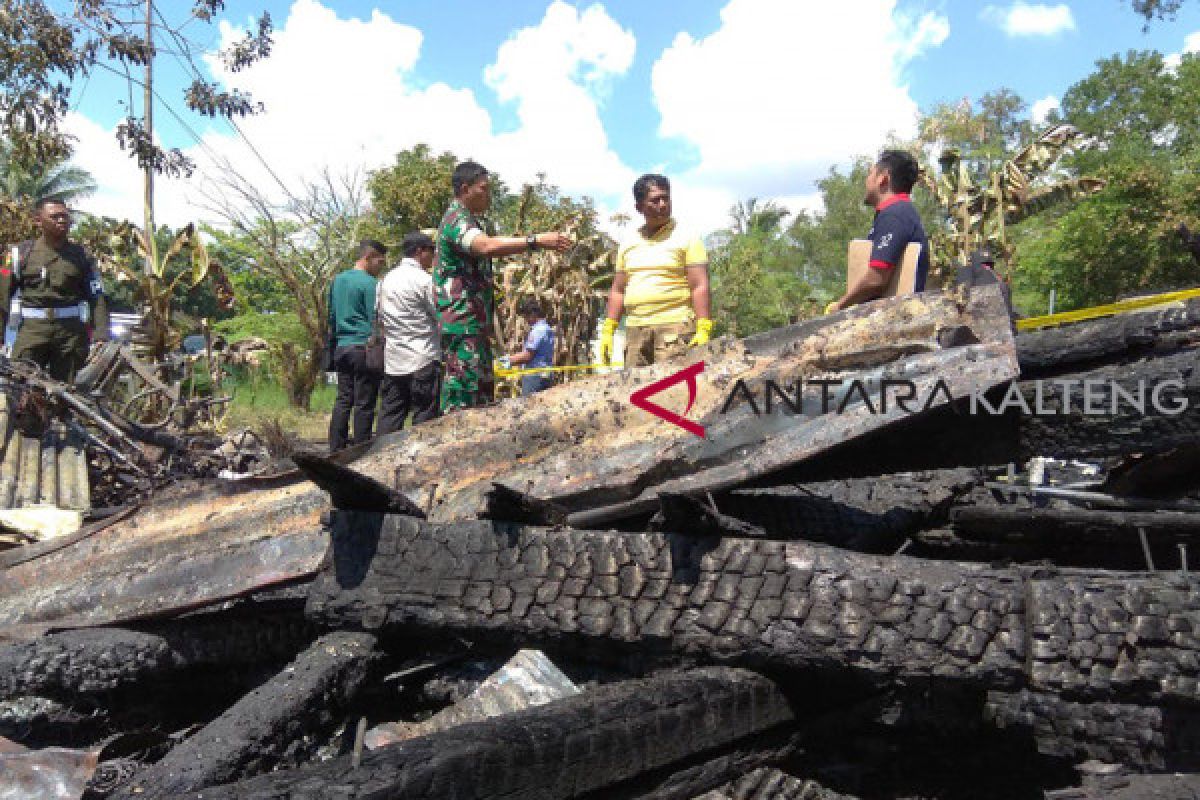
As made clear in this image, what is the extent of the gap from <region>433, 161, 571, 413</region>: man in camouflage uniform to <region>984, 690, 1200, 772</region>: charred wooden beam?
9.88 ft

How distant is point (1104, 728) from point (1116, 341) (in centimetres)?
117

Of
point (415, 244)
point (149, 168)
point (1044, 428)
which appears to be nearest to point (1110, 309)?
point (1044, 428)

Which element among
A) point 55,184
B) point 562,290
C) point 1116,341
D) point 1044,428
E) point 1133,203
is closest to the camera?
point 1044,428

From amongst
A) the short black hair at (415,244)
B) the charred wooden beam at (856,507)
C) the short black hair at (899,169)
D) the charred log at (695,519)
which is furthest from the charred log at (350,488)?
the short black hair at (415,244)

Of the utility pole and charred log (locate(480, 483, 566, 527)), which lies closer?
charred log (locate(480, 483, 566, 527))

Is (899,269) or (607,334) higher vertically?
(899,269)

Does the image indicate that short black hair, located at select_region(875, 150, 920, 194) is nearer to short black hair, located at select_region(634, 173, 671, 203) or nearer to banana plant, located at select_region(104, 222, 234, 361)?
short black hair, located at select_region(634, 173, 671, 203)

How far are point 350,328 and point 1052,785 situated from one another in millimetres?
5312

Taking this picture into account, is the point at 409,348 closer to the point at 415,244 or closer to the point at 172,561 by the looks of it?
the point at 415,244

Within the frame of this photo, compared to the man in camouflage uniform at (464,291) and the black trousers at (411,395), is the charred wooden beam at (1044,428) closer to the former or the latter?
the man in camouflage uniform at (464,291)

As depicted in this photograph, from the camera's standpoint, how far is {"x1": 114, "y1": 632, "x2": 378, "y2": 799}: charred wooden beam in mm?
1936

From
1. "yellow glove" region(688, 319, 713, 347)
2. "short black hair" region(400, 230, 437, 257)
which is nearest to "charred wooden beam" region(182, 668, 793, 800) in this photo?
"yellow glove" region(688, 319, 713, 347)

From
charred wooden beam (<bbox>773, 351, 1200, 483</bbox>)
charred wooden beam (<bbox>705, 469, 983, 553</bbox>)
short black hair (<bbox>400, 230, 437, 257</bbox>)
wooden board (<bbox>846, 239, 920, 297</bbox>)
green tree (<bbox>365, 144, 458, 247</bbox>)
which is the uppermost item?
green tree (<bbox>365, 144, 458, 247</bbox>)

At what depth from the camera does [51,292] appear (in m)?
6.59
